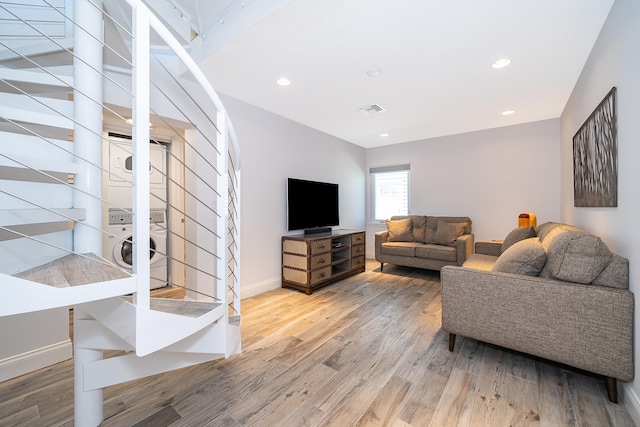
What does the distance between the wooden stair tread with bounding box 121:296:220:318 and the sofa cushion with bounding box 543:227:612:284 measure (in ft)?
6.56

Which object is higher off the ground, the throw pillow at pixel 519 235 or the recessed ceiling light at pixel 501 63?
the recessed ceiling light at pixel 501 63

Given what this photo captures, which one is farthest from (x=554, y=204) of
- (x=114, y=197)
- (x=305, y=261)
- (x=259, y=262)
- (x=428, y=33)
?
(x=114, y=197)

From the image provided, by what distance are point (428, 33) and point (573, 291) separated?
189 cm

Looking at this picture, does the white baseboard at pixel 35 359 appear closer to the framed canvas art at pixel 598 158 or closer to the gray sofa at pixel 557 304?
the gray sofa at pixel 557 304

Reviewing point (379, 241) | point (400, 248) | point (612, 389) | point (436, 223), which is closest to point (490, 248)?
point (436, 223)

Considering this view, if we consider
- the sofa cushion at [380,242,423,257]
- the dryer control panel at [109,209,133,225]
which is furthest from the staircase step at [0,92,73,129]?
the sofa cushion at [380,242,423,257]

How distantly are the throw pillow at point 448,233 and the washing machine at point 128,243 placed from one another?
148 inches

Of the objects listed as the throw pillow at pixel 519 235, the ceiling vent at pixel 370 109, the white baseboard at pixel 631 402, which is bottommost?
the white baseboard at pixel 631 402

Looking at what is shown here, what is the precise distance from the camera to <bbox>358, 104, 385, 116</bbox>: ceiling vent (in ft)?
10.6

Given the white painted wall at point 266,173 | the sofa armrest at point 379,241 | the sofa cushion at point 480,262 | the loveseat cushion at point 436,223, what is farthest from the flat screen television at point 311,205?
the sofa cushion at point 480,262

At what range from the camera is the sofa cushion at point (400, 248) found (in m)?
4.02

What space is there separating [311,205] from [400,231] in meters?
1.64

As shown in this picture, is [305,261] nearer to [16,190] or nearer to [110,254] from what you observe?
[110,254]

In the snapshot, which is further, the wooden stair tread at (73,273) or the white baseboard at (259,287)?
the white baseboard at (259,287)
